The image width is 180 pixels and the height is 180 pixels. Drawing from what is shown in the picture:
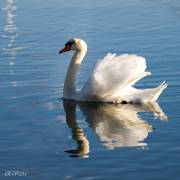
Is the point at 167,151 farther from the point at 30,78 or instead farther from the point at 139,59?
the point at 30,78

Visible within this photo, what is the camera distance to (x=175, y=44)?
51.9 ft

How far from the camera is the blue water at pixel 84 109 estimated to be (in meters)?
8.49

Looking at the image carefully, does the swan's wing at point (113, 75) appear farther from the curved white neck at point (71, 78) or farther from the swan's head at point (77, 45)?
the swan's head at point (77, 45)

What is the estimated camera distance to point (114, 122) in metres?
10.6

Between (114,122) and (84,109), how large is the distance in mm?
1093

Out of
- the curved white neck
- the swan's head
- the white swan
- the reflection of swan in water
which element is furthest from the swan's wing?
the swan's head

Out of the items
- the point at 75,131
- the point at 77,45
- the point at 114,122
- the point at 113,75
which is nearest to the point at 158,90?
the point at 113,75

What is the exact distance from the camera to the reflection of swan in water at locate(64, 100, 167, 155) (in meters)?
9.47

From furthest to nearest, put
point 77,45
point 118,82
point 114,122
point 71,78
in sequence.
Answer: point 77,45
point 71,78
point 118,82
point 114,122

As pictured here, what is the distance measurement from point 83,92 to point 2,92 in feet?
4.65

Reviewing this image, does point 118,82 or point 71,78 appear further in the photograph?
point 71,78

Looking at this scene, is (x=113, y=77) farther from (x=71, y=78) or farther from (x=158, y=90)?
(x=71, y=78)

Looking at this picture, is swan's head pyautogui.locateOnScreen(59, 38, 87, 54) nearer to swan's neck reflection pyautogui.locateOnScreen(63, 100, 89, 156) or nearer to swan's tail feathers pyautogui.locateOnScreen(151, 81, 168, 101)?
swan's neck reflection pyautogui.locateOnScreen(63, 100, 89, 156)

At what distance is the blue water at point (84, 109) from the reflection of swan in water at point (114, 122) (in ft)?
0.05
